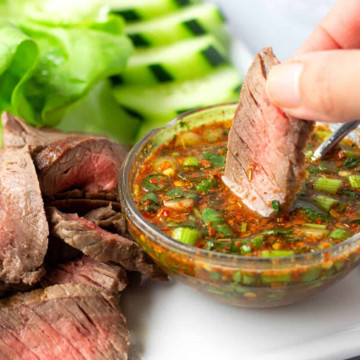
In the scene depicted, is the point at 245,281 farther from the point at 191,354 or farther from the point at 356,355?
the point at 356,355

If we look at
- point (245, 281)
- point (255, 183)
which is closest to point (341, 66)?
point (255, 183)

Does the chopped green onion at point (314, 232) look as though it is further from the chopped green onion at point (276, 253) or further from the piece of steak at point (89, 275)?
the piece of steak at point (89, 275)

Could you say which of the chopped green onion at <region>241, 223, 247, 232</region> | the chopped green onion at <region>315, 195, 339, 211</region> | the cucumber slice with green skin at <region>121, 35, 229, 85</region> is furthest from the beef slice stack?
the cucumber slice with green skin at <region>121, 35, 229, 85</region>

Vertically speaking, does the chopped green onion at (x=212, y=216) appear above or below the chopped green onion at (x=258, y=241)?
below

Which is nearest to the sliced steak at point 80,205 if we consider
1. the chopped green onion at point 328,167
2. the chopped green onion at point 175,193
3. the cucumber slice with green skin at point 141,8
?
the chopped green onion at point 175,193

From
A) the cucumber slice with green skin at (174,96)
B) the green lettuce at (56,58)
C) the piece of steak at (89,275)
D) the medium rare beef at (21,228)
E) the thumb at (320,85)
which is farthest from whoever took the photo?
the cucumber slice with green skin at (174,96)

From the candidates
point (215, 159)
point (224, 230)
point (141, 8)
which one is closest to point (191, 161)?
point (215, 159)

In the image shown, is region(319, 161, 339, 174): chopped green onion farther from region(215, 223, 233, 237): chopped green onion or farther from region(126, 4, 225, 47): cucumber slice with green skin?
region(126, 4, 225, 47): cucumber slice with green skin
